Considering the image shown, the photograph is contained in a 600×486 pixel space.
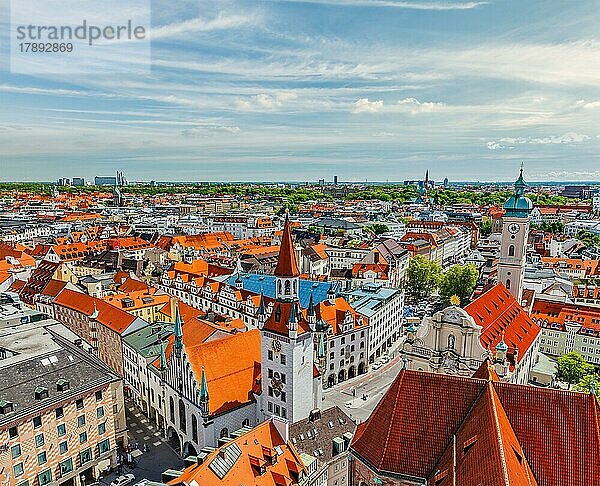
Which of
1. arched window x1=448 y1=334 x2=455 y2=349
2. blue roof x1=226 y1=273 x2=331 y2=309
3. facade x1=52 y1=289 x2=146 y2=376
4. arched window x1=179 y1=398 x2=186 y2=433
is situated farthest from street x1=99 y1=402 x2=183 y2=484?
blue roof x1=226 y1=273 x2=331 y2=309

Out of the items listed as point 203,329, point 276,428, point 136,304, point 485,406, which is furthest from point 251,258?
point 485,406

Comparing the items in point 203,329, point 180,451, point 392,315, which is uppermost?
point 203,329

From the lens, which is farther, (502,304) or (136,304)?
(136,304)

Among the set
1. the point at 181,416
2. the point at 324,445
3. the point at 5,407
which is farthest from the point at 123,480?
the point at 324,445

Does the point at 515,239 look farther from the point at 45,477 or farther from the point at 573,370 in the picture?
the point at 45,477

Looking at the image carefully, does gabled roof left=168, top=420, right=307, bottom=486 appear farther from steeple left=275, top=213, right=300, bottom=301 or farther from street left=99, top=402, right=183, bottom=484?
street left=99, top=402, right=183, bottom=484

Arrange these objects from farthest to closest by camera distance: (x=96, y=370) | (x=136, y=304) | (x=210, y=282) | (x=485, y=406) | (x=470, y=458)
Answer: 1. (x=210, y=282)
2. (x=136, y=304)
3. (x=96, y=370)
4. (x=485, y=406)
5. (x=470, y=458)

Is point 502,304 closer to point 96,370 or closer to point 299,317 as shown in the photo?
point 299,317
